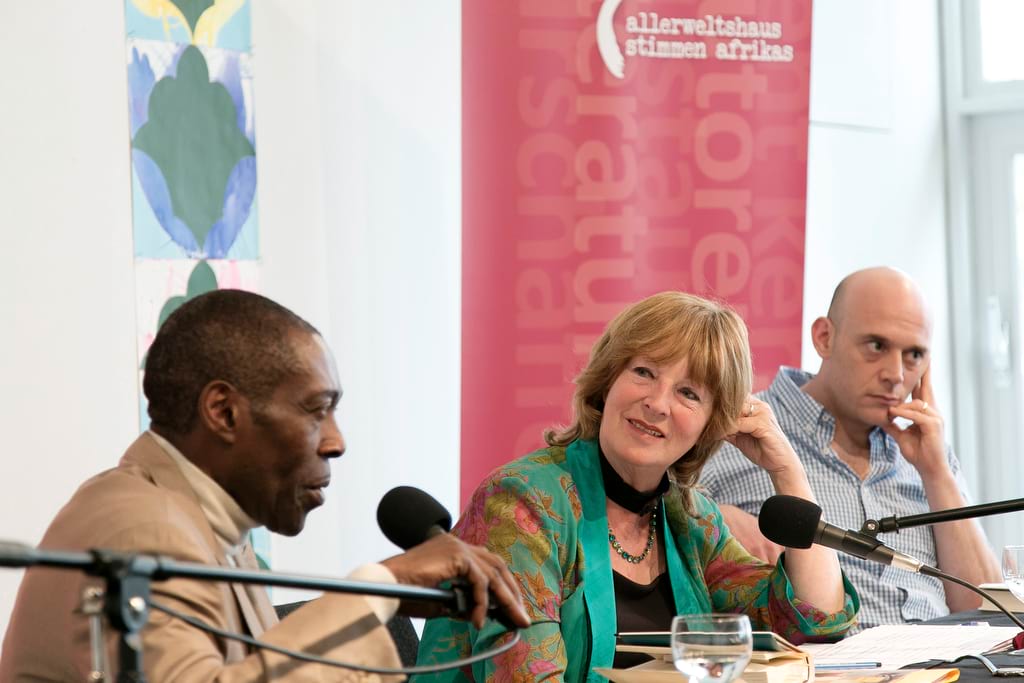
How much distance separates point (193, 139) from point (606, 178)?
1106 mm

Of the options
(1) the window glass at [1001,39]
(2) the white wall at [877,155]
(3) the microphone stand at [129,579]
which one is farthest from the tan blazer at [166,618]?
(1) the window glass at [1001,39]

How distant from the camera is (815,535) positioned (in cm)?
200

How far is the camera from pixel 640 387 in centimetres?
239

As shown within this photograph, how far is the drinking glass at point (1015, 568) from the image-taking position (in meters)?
2.33

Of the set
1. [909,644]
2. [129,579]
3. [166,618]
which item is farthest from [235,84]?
[129,579]

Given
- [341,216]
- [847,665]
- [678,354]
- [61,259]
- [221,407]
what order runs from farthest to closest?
[341,216]
[61,259]
[678,354]
[847,665]
[221,407]

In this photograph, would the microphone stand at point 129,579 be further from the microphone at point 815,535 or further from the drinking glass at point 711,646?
the microphone at point 815,535

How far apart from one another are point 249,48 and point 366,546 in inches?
60.0

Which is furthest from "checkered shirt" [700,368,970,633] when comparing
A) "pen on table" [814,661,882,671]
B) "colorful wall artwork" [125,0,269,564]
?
"colorful wall artwork" [125,0,269,564]

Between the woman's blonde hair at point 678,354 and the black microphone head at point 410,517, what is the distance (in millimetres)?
802

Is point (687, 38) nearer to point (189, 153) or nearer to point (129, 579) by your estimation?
point (189, 153)

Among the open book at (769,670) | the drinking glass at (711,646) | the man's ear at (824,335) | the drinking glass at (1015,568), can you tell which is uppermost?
the man's ear at (824,335)

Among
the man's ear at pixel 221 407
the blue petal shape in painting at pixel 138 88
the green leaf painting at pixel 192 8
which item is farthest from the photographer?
the green leaf painting at pixel 192 8

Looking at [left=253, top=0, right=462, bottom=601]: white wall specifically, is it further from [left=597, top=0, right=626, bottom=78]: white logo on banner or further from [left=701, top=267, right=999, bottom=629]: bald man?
[left=701, top=267, right=999, bottom=629]: bald man
